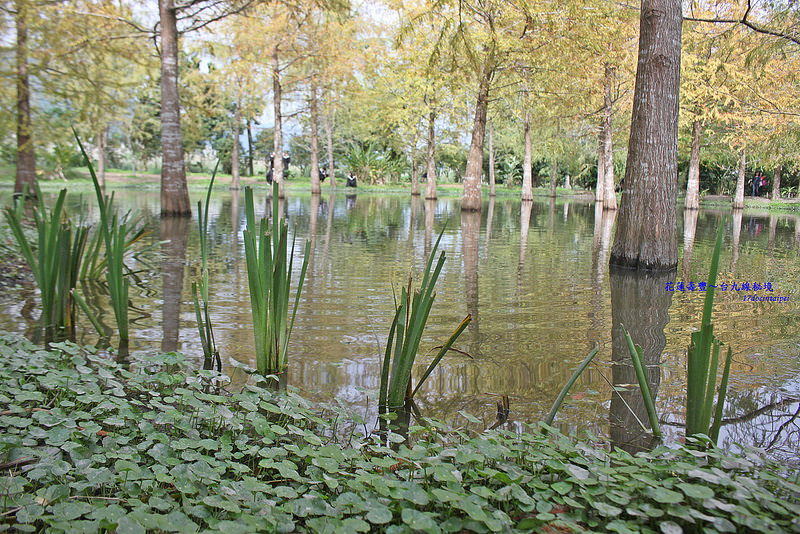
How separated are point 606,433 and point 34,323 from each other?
3.73m

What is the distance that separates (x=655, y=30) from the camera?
6.88m

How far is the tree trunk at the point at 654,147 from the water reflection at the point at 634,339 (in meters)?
0.35

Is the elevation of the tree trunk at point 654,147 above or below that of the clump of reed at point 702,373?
above

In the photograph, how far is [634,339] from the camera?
4074 mm

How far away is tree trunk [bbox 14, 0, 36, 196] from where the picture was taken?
27.2ft

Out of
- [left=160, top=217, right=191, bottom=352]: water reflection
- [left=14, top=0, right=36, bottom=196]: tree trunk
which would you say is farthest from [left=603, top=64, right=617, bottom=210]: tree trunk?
[left=14, top=0, right=36, bottom=196]: tree trunk

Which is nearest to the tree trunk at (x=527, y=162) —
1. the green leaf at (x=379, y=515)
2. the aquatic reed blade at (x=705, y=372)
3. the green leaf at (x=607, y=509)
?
the aquatic reed blade at (x=705, y=372)

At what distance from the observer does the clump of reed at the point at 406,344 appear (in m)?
2.48

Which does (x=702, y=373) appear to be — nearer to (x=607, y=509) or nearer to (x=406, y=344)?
(x=607, y=509)

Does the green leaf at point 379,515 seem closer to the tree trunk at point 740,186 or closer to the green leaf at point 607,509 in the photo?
the green leaf at point 607,509

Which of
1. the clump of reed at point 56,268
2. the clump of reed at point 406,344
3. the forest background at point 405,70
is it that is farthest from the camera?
the forest background at point 405,70

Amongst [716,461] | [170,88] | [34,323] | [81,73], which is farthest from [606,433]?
[170,88]

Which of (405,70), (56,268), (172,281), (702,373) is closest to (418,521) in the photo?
(702,373)

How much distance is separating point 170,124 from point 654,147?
31.5 feet
